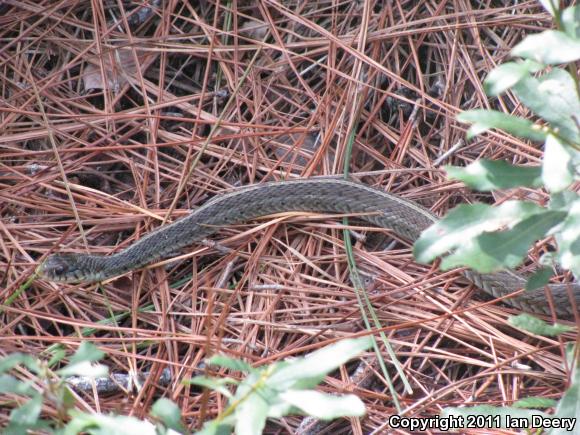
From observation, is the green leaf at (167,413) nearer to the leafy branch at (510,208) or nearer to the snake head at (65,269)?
the leafy branch at (510,208)

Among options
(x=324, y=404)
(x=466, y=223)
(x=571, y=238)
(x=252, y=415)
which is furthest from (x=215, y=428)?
(x=571, y=238)

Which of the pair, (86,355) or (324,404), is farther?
(86,355)

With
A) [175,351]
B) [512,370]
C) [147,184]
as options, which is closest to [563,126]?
[512,370]

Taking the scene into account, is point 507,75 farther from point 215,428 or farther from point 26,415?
point 26,415

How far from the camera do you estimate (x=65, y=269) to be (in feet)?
13.7

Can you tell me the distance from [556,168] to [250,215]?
2.51 m

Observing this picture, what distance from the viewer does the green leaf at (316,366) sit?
2242mm

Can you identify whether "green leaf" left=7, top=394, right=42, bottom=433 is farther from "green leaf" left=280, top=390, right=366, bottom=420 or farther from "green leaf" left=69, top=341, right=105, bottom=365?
"green leaf" left=280, top=390, right=366, bottom=420

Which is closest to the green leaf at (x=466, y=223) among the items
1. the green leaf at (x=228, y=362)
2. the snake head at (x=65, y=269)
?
the green leaf at (x=228, y=362)

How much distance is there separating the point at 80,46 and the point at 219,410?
297cm

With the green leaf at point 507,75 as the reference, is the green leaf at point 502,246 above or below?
below

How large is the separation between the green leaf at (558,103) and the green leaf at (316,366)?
1127 mm

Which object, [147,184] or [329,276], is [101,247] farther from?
[329,276]

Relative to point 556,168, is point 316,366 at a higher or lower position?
lower
